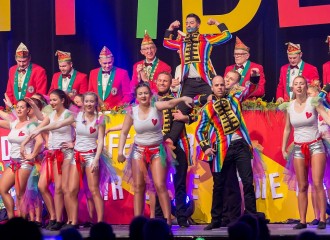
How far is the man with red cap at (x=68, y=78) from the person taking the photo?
434 inches

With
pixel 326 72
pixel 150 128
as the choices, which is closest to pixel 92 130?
pixel 150 128

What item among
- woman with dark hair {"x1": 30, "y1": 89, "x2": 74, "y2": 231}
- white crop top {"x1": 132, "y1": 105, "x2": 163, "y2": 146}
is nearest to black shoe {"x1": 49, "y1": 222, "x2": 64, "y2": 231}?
woman with dark hair {"x1": 30, "y1": 89, "x2": 74, "y2": 231}

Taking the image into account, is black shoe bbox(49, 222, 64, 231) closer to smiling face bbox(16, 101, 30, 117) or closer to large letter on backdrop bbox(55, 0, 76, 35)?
smiling face bbox(16, 101, 30, 117)

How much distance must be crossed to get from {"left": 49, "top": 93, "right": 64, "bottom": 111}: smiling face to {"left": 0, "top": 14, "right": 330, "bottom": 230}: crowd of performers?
0.01 metres

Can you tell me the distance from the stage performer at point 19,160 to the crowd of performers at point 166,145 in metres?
0.01

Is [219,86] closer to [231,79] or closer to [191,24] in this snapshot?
[231,79]

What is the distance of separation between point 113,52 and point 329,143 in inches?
176

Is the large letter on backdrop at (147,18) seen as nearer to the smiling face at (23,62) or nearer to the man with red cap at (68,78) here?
the man with red cap at (68,78)

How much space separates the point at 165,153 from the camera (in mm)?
8258

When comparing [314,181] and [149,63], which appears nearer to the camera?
[314,181]

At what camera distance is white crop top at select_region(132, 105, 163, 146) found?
26.8 feet

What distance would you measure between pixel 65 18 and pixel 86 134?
12.2ft

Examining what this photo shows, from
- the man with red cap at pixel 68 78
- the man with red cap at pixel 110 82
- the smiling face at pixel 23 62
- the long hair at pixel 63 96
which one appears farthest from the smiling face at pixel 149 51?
the long hair at pixel 63 96

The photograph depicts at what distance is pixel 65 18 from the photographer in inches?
467
